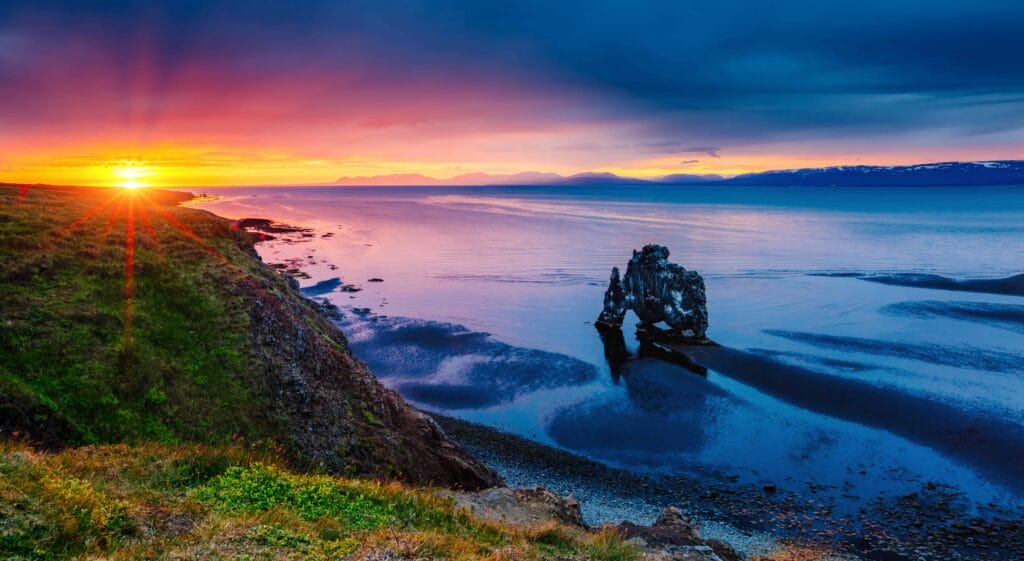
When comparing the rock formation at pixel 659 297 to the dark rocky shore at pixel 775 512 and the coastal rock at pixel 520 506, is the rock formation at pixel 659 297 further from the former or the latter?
the coastal rock at pixel 520 506

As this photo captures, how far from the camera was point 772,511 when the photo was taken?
24.9 metres

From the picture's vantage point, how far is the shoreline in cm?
2227

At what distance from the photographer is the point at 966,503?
25594 millimetres

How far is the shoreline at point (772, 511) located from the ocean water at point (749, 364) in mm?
1216

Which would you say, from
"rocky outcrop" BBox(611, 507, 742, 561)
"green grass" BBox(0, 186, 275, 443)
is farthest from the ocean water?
"green grass" BBox(0, 186, 275, 443)

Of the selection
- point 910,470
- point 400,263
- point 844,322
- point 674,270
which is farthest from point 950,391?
point 400,263

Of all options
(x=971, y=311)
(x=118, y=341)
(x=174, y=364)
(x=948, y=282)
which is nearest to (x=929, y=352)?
(x=971, y=311)

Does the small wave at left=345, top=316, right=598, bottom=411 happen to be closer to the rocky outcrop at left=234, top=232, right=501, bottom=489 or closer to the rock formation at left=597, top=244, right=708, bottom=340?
the rock formation at left=597, top=244, right=708, bottom=340

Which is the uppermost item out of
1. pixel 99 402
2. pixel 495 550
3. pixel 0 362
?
pixel 0 362

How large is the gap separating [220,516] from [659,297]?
4743cm

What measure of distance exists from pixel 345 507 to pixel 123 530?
4469 mm

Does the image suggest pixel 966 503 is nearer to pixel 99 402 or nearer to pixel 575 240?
pixel 99 402

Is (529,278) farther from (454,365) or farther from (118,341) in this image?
(118,341)

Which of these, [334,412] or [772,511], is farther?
[772,511]
